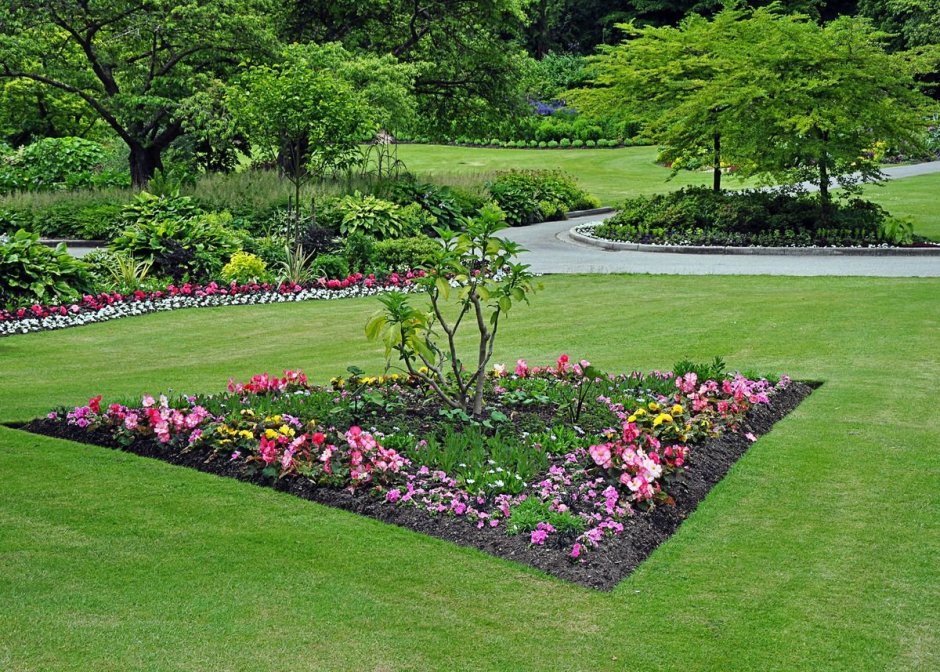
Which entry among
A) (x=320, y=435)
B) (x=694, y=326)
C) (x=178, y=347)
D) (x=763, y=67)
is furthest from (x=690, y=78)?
(x=320, y=435)

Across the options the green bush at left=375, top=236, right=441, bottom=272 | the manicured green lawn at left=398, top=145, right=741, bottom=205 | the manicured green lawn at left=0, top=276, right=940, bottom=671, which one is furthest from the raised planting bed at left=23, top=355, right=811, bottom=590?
the manicured green lawn at left=398, top=145, right=741, bottom=205

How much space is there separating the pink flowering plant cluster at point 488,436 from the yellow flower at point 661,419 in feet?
0.04

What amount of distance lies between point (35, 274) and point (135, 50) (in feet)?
44.4

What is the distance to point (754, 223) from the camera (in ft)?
70.7

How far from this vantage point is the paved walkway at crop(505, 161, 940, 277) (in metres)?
17.2

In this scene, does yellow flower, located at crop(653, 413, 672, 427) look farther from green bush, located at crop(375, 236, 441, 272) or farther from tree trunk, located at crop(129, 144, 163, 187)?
tree trunk, located at crop(129, 144, 163, 187)

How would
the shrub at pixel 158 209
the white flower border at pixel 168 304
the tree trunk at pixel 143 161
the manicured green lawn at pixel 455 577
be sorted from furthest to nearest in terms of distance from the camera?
the tree trunk at pixel 143 161 < the shrub at pixel 158 209 < the white flower border at pixel 168 304 < the manicured green lawn at pixel 455 577

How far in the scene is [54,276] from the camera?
14031 mm

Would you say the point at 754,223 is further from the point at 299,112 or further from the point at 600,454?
the point at 600,454

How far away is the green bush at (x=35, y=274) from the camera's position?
1338cm

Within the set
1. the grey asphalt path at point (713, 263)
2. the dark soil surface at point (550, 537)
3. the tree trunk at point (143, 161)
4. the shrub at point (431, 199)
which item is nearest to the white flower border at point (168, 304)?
the grey asphalt path at point (713, 263)

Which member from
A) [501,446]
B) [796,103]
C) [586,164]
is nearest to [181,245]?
[501,446]

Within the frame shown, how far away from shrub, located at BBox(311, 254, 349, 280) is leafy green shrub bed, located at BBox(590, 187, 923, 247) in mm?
7365

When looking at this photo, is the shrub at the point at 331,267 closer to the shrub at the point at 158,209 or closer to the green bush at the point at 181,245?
the green bush at the point at 181,245
